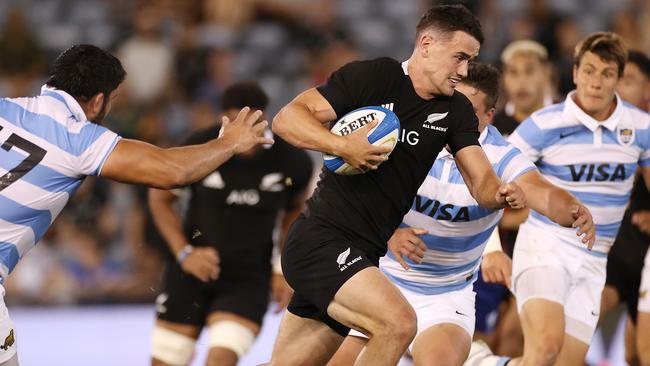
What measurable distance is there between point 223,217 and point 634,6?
25.9ft

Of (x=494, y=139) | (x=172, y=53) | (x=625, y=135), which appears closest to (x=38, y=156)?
(x=494, y=139)

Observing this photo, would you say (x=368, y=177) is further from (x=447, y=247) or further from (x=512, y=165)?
(x=447, y=247)

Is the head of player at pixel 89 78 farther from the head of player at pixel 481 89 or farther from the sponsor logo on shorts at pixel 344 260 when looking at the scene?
the head of player at pixel 481 89

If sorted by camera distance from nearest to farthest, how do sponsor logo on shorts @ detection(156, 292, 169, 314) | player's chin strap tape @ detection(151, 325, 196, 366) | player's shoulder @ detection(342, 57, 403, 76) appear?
player's shoulder @ detection(342, 57, 403, 76)
player's chin strap tape @ detection(151, 325, 196, 366)
sponsor logo on shorts @ detection(156, 292, 169, 314)

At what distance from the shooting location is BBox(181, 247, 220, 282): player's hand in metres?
7.81

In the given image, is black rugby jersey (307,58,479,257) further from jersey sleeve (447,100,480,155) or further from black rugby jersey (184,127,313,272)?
black rugby jersey (184,127,313,272)

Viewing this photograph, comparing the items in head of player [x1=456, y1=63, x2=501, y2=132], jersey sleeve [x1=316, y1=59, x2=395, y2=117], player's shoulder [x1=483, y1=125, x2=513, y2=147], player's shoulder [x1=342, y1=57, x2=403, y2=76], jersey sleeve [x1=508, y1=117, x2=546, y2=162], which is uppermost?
player's shoulder [x1=342, y1=57, x2=403, y2=76]

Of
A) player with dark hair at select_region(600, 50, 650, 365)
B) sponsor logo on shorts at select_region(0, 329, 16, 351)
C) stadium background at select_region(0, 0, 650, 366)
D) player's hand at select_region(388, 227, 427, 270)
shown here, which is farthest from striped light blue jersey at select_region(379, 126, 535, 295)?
stadium background at select_region(0, 0, 650, 366)

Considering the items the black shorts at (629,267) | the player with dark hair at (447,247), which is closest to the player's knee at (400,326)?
the player with dark hair at (447,247)

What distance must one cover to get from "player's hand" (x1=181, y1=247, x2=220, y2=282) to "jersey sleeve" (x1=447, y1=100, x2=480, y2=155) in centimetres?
254

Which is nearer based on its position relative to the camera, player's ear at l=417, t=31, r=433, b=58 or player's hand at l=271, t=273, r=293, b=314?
player's ear at l=417, t=31, r=433, b=58

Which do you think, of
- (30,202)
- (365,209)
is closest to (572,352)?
(365,209)

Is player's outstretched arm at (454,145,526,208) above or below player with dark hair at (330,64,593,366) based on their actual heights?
above

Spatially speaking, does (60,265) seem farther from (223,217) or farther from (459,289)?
(459,289)
